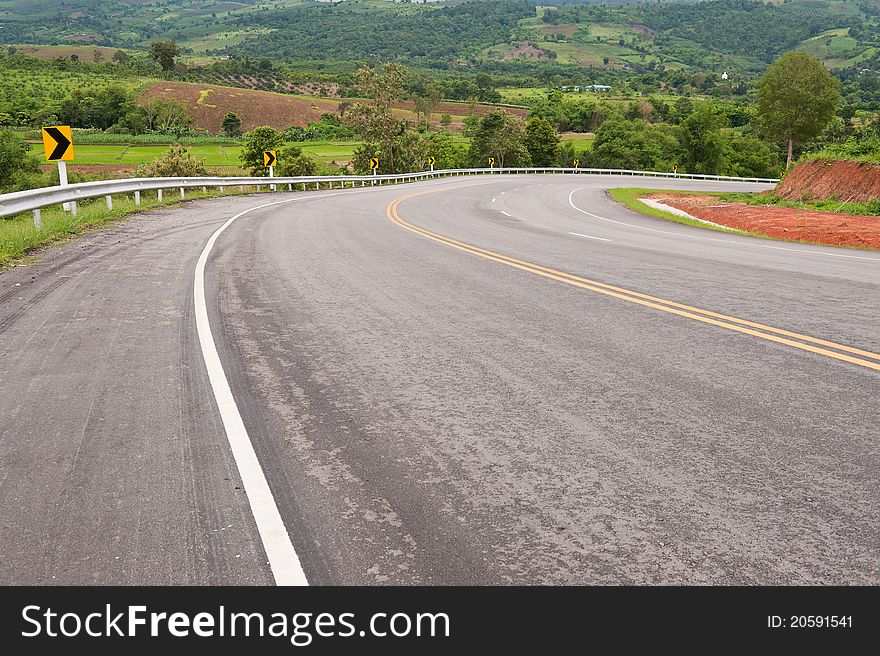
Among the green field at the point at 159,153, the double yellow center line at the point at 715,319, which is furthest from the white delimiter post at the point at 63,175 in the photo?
the green field at the point at 159,153

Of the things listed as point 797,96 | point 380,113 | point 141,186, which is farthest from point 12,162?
point 797,96

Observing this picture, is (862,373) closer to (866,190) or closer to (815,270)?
(815,270)

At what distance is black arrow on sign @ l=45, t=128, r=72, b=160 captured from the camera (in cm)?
1891

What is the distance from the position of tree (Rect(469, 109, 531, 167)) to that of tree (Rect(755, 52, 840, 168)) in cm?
3451

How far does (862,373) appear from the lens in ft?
19.5

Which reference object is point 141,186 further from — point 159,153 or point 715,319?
point 159,153

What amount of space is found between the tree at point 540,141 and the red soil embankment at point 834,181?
72.6 metres

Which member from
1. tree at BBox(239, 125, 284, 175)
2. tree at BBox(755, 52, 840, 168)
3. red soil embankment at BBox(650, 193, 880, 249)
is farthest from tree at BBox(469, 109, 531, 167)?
red soil embankment at BBox(650, 193, 880, 249)

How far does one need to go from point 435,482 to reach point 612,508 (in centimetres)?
97

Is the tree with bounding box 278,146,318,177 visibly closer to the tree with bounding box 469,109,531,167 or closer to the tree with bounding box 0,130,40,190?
the tree with bounding box 0,130,40,190

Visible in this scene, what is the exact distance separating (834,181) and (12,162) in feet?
171

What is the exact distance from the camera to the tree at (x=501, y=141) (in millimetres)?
101812

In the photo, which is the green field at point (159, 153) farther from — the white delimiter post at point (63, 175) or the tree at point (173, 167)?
the white delimiter post at point (63, 175)

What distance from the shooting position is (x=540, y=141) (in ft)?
354
